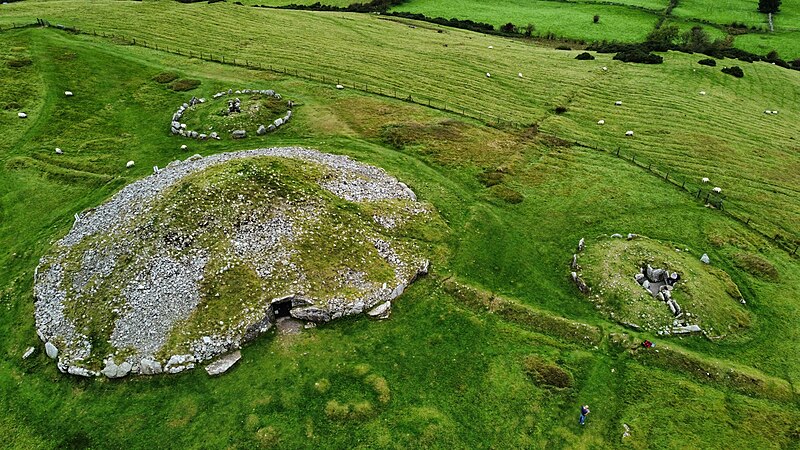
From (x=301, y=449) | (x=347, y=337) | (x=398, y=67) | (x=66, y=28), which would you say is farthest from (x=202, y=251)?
(x=66, y=28)

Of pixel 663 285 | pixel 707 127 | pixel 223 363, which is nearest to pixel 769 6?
pixel 707 127

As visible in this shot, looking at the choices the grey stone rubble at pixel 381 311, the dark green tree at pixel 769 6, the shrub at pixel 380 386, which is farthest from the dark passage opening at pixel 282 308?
the dark green tree at pixel 769 6

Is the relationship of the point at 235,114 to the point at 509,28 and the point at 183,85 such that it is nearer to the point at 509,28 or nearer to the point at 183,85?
the point at 183,85

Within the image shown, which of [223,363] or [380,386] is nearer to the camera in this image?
[380,386]

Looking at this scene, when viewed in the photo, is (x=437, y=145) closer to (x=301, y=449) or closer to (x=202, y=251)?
(x=202, y=251)

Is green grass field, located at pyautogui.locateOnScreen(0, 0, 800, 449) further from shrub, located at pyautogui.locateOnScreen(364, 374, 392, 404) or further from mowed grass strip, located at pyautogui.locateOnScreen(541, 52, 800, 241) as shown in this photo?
mowed grass strip, located at pyautogui.locateOnScreen(541, 52, 800, 241)

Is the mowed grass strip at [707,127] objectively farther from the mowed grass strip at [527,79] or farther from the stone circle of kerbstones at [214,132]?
the stone circle of kerbstones at [214,132]
